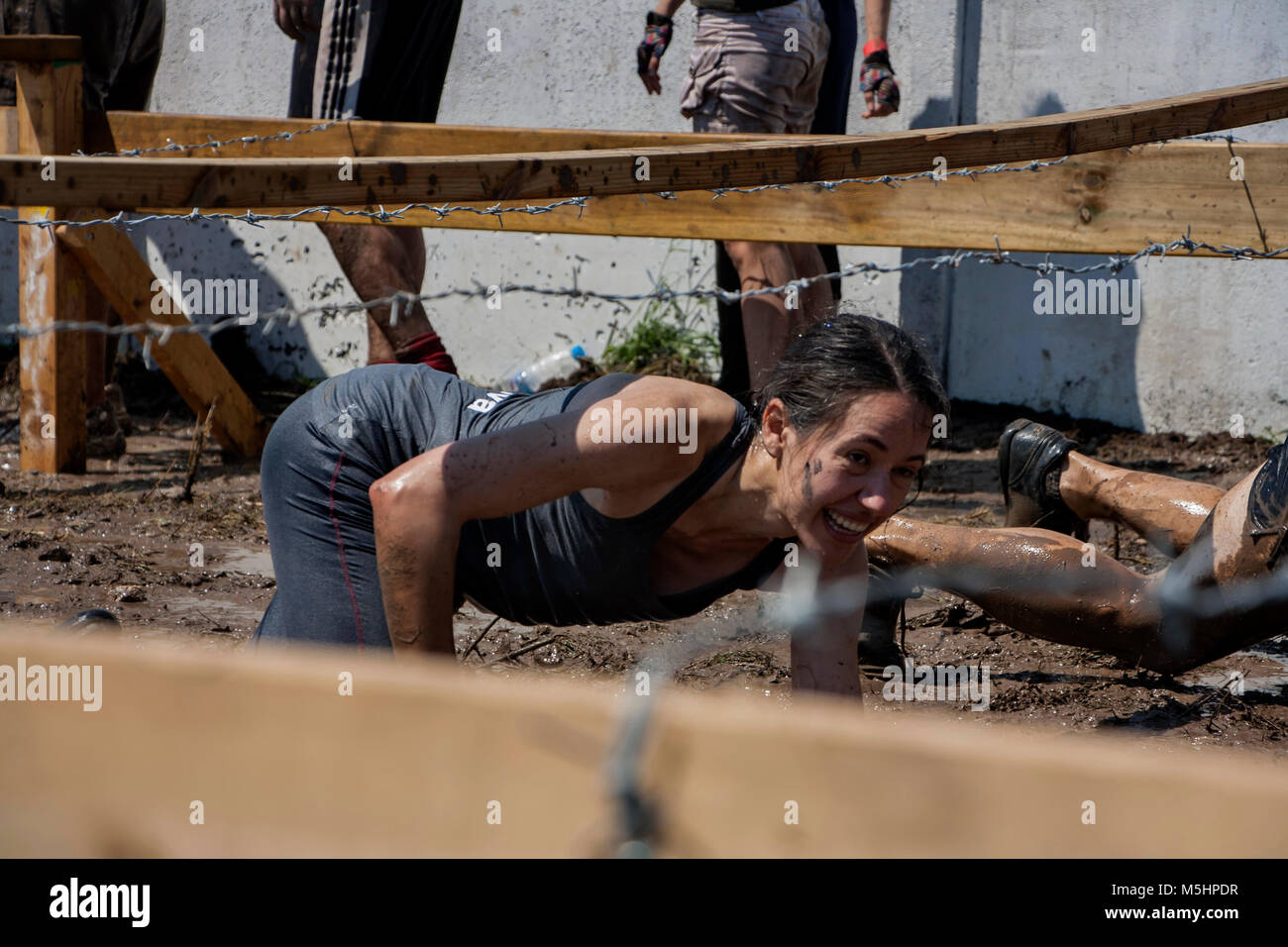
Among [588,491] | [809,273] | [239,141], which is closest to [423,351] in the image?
[239,141]

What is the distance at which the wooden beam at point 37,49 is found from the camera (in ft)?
14.6

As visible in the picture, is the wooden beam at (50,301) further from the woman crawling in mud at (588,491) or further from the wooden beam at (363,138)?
the woman crawling in mud at (588,491)

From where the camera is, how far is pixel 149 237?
7066 millimetres

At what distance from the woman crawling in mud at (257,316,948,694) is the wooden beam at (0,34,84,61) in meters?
2.64

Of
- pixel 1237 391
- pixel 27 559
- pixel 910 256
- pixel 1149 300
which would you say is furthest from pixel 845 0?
pixel 27 559

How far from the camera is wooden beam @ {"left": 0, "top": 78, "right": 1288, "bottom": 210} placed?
214cm

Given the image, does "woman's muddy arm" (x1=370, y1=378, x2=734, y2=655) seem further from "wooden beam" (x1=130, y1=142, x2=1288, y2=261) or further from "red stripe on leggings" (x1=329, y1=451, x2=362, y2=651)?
"wooden beam" (x1=130, y1=142, x2=1288, y2=261)

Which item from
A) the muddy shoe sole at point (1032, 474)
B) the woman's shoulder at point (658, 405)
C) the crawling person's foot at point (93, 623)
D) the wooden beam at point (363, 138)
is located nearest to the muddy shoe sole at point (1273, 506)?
the muddy shoe sole at point (1032, 474)

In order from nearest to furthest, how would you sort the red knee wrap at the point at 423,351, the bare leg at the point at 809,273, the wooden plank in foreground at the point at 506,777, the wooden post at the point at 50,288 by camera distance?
1. the wooden plank in foreground at the point at 506,777
2. the red knee wrap at the point at 423,351
3. the bare leg at the point at 809,273
4. the wooden post at the point at 50,288

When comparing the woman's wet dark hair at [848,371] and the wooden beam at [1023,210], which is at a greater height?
the wooden beam at [1023,210]

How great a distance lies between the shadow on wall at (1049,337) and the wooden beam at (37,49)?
3.74 m

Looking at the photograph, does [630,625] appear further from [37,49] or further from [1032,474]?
[37,49]
